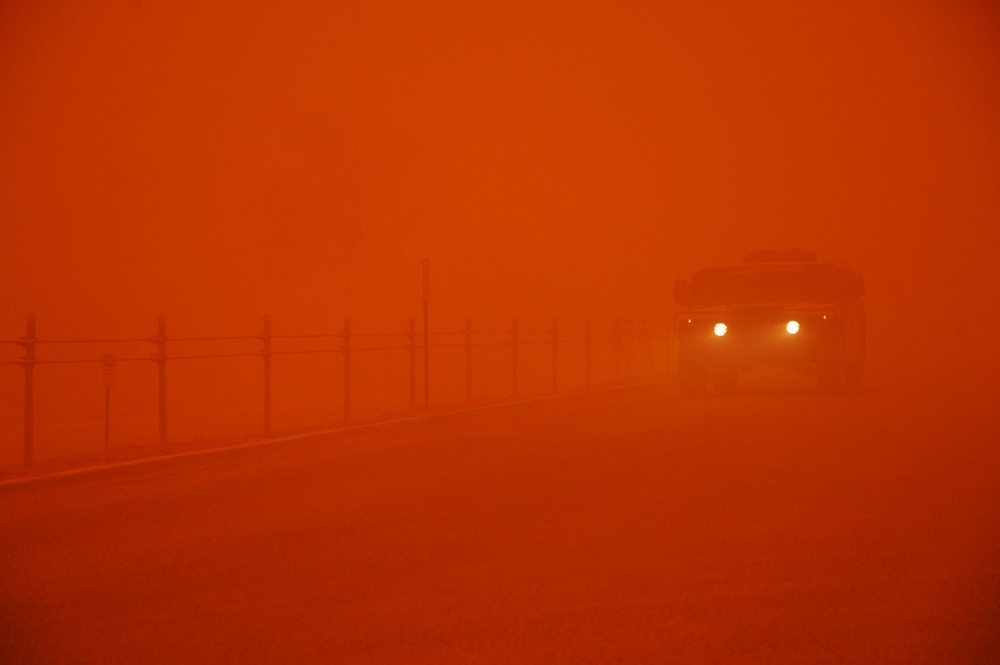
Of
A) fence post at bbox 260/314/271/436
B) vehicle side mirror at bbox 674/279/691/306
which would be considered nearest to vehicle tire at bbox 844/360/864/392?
vehicle side mirror at bbox 674/279/691/306

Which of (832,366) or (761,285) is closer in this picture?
(832,366)

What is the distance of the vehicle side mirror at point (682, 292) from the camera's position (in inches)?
965

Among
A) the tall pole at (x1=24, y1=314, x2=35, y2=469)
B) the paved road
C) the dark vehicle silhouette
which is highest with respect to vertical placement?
the dark vehicle silhouette

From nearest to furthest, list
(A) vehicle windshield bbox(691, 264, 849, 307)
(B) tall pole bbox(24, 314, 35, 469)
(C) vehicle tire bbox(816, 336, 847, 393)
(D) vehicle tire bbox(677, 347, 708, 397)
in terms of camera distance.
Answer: (B) tall pole bbox(24, 314, 35, 469), (C) vehicle tire bbox(816, 336, 847, 393), (D) vehicle tire bbox(677, 347, 708, 397), (A) vehicle windshield bbox(691, 264, 849, 307)

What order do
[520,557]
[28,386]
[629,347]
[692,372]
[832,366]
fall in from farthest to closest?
[629,347] → [692,372] → [832,366] → [28,386] → [520,557]

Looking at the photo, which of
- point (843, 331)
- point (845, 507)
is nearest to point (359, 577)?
point (845, 507)

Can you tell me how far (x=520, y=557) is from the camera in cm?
752

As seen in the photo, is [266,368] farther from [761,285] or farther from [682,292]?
[761,285]

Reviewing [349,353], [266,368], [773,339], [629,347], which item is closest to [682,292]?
[773,339]

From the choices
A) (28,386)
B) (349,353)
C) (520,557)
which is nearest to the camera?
(520,557)

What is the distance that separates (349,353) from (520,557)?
13.2 metres

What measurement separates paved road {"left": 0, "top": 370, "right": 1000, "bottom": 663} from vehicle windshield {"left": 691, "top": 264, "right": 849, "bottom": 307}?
36.7 feet

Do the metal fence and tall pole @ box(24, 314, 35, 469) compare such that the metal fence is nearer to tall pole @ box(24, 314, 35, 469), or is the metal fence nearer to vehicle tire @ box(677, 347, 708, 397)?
tall pole @ box(24, 314, 35, 469)

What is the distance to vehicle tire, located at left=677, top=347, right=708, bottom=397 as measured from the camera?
2295 centimetres
